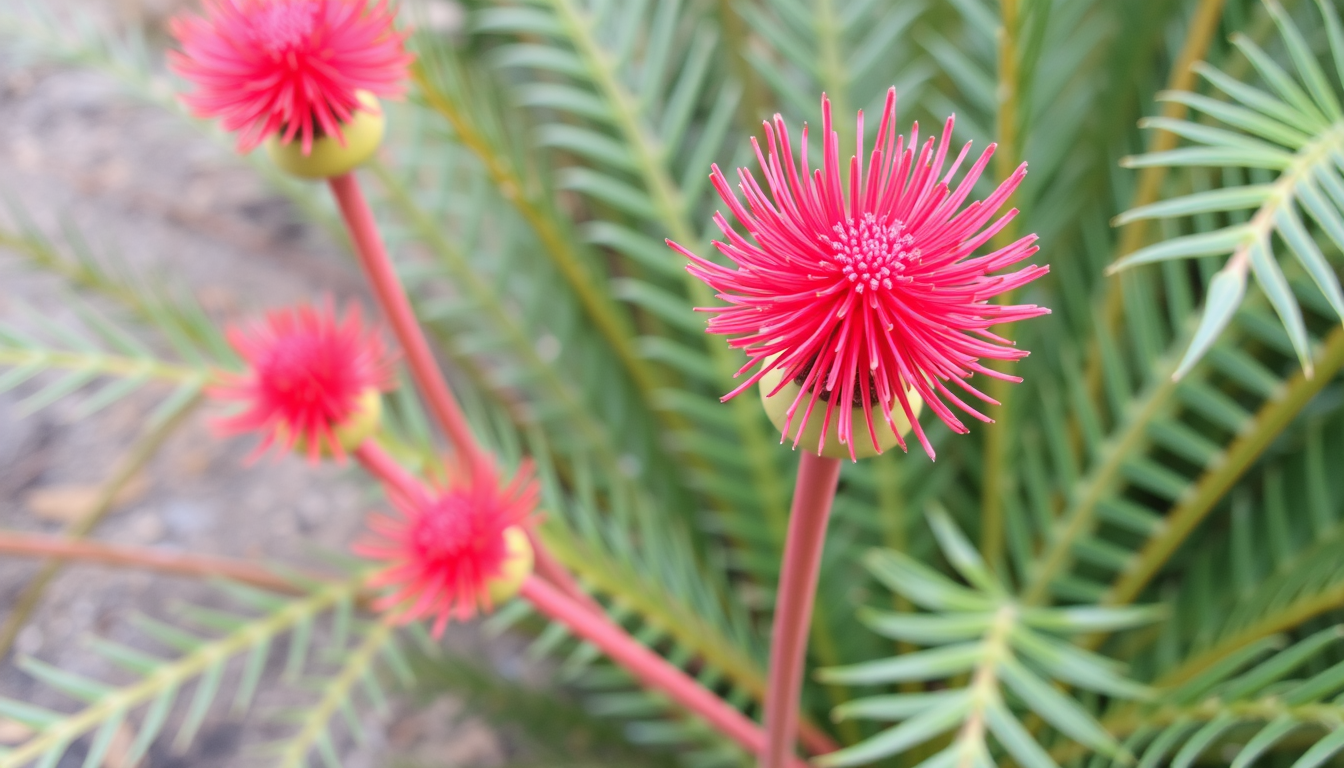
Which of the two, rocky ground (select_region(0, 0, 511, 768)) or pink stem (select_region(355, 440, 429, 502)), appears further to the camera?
rocky ground (select_region(0, 0, 511, 768))

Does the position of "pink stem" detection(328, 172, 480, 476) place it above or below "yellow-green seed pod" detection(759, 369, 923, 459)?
above

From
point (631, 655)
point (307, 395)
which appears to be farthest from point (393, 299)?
point (631, 655)

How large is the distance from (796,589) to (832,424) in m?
0.07

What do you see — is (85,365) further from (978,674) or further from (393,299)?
(978,674)

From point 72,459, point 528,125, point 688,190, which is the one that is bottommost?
point 72,459

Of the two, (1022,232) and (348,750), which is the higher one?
(1022,232)

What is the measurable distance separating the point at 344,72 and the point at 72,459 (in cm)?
56

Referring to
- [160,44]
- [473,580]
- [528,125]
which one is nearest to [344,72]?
[473,580]

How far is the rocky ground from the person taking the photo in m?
0.60

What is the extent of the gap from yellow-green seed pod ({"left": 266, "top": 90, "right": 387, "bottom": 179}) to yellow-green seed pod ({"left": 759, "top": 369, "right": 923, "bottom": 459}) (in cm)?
14

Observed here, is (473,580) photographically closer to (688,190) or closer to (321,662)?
(688,190)

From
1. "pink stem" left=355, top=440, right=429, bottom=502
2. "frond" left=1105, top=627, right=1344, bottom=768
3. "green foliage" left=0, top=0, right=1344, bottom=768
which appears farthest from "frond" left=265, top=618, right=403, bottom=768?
"frond" left=1105, top=627, right=1344, bottom=768

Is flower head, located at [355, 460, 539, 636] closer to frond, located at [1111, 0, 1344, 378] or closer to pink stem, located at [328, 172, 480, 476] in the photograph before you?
pink stem, located at [328, 172, 480, 476]

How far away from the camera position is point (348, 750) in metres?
0.61
